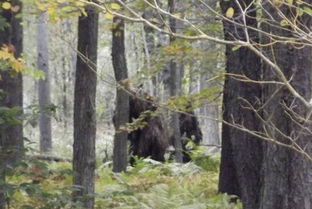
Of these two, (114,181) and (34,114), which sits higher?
(34,114)

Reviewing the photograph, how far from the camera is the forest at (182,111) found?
426 centimetres

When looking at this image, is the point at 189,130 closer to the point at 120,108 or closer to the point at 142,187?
Result: the point at 120,108

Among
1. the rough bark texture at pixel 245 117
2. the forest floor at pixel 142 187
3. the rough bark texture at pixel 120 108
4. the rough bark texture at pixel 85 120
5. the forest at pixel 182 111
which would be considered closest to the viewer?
the forest at pixel 182 111

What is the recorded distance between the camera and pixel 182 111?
16.2ft

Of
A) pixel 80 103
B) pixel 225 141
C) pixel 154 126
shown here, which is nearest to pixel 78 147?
pixel 80 103

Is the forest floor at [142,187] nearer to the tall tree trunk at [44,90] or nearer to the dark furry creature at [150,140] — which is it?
the dark furry creature at [150,140]

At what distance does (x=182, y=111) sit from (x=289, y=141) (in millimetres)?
1035

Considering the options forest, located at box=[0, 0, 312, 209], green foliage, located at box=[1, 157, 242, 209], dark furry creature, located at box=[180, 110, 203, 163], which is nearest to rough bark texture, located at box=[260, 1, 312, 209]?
forest, located at box=[0, 0, 312, 209]

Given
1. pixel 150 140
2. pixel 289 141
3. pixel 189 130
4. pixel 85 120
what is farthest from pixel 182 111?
pixel 189 130

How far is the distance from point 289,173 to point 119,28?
4225mm

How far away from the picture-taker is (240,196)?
8148 millimetres

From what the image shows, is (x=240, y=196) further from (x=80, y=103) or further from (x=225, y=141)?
(x=80, y=103)

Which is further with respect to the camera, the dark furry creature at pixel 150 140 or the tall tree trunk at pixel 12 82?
the dark furry creature at pixel 150 140

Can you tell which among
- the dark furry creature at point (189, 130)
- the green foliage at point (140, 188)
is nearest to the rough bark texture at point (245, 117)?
the green foliage at point (140, 188)
